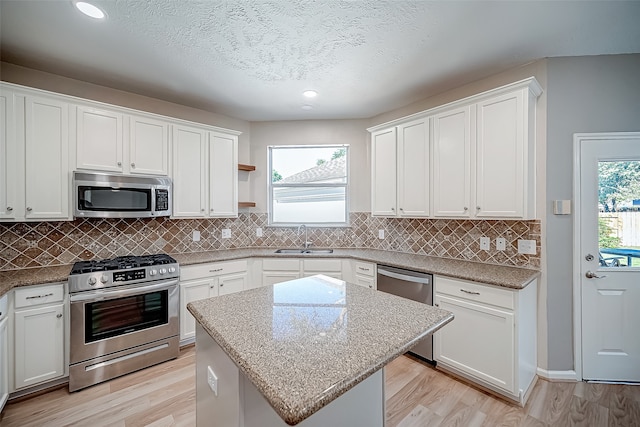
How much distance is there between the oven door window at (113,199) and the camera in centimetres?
240

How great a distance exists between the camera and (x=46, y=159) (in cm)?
228

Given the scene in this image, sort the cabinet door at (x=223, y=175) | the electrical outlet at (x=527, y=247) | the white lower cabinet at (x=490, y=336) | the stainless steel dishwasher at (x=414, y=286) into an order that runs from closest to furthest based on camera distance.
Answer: the white lower cabinet at (x=490, y=336) < the electrical outlet at (x=527, y=247) < the stainless steel dishwasher at (x=414, y=286) < the cabinet door at (x=223, y=175)

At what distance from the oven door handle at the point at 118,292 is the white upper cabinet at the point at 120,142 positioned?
1117 millimetres

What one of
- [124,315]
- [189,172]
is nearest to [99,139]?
[189,172]

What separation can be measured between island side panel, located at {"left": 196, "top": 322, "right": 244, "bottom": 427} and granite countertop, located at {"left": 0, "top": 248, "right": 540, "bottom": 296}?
1.57 m

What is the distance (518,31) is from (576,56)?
0.78 m

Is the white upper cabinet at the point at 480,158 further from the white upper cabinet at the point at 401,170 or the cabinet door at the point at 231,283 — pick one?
the cabinet door at the point at 231,283

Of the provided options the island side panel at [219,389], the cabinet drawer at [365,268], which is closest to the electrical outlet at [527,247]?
the cabinet drawer at [365,268]

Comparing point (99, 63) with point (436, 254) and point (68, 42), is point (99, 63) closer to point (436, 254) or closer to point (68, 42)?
point (68, 42)

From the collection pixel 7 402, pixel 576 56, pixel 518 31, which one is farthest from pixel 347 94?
pixel 7 402

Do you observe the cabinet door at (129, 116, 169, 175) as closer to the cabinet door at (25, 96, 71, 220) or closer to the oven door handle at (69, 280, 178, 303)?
the cabinet door at (25, 96, 71, 220)

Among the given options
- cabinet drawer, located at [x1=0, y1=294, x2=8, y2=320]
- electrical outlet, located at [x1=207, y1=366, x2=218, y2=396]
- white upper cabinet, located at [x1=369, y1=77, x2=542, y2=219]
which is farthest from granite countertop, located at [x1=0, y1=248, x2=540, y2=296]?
electrical outlet, located at [x1=207, y1=366, x2=218, y2=396]

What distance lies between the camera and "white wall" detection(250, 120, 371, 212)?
375 cm

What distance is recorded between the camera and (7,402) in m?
1.98
